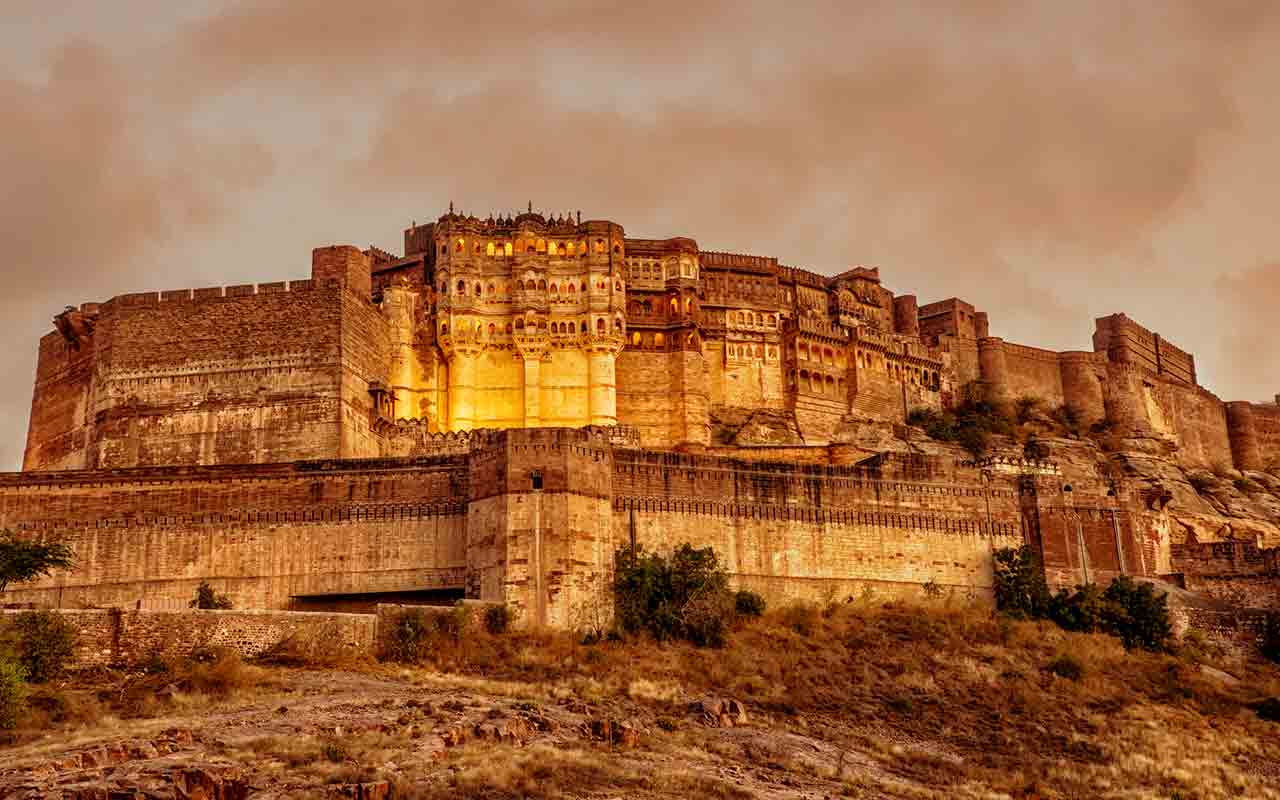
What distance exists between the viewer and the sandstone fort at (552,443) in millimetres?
49062

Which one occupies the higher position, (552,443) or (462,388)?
(462,388)

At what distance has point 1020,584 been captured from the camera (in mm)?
52812

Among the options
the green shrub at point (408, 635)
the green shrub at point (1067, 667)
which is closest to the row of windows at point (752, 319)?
the green shrub at point (1067, 667)

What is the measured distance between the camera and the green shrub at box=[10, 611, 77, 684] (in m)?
35.2

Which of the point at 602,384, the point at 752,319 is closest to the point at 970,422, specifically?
the point at 752,319

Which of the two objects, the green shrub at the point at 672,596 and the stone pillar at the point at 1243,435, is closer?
the green shrub at the point at 672,596

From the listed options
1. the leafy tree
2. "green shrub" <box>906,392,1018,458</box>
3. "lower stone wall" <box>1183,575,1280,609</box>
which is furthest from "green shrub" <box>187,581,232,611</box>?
"green shrub" <box>906,392,1018,458</box>

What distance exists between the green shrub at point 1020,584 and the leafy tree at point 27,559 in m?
27.8

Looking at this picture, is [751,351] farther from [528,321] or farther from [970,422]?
[528,321]

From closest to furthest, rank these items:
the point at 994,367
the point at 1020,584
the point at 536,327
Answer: the point at 1020,584, the point at 536,327, the point at 994,367

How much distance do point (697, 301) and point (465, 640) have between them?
4141 cm

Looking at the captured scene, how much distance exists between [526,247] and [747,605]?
31876 millimetres

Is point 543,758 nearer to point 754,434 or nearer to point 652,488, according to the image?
point 652,488

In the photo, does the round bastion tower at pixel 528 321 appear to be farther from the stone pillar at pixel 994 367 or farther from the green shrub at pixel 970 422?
the stone pillar at pixel 994 367
